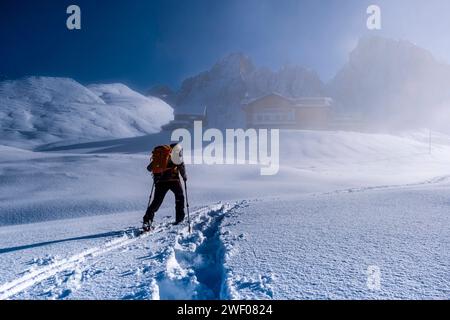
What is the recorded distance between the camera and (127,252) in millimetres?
3695

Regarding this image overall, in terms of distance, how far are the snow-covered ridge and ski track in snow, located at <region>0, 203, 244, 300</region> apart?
1679 inches

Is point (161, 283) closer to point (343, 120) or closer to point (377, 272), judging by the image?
point (377, 272)

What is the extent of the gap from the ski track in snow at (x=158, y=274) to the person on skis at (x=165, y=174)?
84cm

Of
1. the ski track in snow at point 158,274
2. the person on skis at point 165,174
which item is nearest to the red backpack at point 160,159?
the person on skis at point 165,174

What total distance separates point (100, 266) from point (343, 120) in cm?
5332

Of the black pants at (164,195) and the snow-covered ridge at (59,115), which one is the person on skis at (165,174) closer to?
the black pants at (164,195)

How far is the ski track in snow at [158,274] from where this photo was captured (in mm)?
2707

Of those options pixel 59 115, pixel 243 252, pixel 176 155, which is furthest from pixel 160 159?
pixel 59 115

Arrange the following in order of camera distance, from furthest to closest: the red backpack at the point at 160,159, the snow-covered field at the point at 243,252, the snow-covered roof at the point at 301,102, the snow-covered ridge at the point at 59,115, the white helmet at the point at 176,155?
1. the snow-covered ridge at the point at 59,115
2. the snow-covered roof at the point at 301,102
3. the white helmet at the point at 176,155
4. the red backpack at the point at 160,159
5. the snow-covered field at the point at 243,252

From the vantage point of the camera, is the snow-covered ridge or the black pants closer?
the black pants

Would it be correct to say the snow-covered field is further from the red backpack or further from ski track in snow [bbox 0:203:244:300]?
the red backpack

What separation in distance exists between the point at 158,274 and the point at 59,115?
73.7 m

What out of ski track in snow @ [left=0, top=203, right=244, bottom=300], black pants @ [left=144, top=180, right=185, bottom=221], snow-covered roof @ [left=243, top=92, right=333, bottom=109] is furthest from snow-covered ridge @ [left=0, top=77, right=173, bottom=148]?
ski track in snow @ [left=0, top=203, right=244, bottom=300]

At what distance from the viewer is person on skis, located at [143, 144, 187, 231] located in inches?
202
